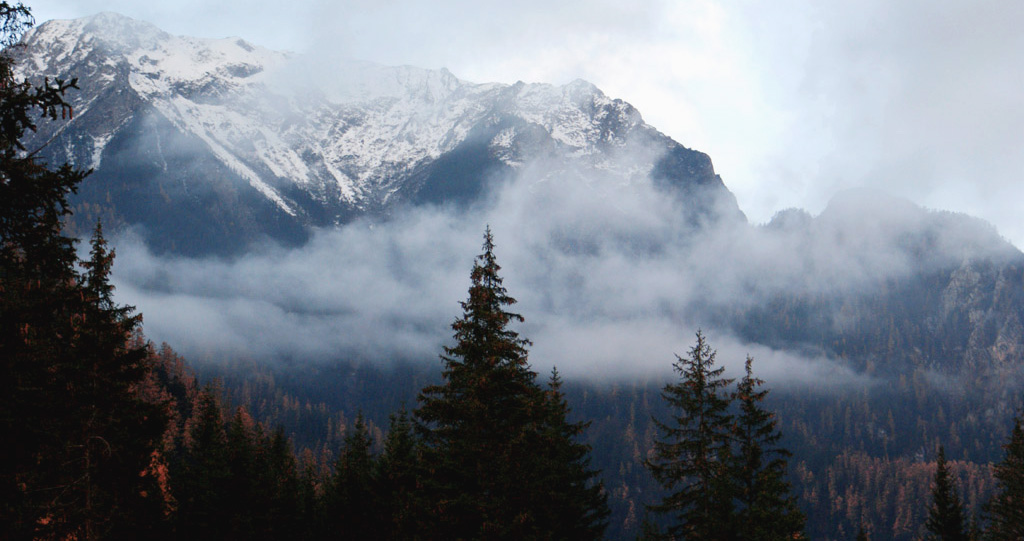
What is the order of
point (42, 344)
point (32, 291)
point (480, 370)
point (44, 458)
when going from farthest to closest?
point (480, 370) → point (44, 458) → point (42, 344) → point (32, 291)

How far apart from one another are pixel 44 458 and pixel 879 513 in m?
230

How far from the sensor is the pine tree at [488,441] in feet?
49.8

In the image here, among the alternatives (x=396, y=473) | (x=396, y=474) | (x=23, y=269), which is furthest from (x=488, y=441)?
(x=396, y=473)

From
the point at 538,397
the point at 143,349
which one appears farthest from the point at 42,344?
the point at 538,397

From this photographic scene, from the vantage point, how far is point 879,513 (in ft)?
635

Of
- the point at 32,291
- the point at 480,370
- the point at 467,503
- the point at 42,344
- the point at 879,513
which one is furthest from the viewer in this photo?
the point at 879,513

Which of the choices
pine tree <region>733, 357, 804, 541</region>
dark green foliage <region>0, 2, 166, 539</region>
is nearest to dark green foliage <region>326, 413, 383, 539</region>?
pine tree <region>733, 357, 804, 541</region>

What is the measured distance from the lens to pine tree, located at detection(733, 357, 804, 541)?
18156 mm

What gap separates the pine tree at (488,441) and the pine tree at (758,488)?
578cm

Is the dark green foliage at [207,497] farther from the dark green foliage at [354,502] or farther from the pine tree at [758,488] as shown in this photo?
the pine tree at [758,488]

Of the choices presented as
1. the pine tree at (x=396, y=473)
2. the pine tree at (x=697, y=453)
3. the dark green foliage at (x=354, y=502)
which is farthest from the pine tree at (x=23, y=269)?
the dark green foliage at (x=354, y=502)

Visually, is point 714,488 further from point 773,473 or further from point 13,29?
point 13,29

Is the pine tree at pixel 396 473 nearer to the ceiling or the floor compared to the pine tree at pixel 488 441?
nearer to the floor

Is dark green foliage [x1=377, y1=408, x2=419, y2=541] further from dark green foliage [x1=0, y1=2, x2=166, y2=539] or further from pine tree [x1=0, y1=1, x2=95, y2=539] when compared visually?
pine tree [x1=0, y1=1, x2=95, y2=539]
